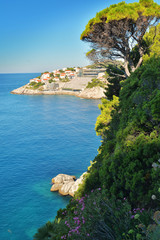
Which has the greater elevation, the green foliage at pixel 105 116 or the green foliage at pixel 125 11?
the green foliage at pixel 125 11

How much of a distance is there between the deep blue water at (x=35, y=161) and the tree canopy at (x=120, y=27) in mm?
15726

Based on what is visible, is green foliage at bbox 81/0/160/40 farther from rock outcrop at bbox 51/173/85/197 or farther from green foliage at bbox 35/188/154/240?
rock outcrop at bbox 51/173/85/197

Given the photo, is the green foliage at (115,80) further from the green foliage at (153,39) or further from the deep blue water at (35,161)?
the deep blue water at (35,161)

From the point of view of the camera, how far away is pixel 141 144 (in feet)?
26.0

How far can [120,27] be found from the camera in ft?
50.1

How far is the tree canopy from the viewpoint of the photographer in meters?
14.7

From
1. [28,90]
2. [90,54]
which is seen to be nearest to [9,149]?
[90,54]

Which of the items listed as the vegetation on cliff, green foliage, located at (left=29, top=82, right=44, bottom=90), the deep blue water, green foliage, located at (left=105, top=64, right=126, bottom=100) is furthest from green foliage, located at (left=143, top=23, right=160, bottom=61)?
green foliage, located at (left=29, top=82, right=44, bottom=90)

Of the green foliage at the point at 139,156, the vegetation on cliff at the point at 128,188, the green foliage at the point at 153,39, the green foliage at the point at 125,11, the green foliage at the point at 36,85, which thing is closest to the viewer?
the vegetation on cliff at the point at 128,188

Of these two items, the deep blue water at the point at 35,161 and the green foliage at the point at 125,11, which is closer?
the green foliage at the point at 125,11

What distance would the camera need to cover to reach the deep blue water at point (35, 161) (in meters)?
19.7

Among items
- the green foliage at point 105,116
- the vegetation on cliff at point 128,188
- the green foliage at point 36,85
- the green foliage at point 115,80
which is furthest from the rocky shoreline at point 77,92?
the vegetation on cliff at point 128,188

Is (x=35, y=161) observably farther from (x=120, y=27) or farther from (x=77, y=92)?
(x=77, y=92)

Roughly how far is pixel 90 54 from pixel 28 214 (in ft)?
54.1
